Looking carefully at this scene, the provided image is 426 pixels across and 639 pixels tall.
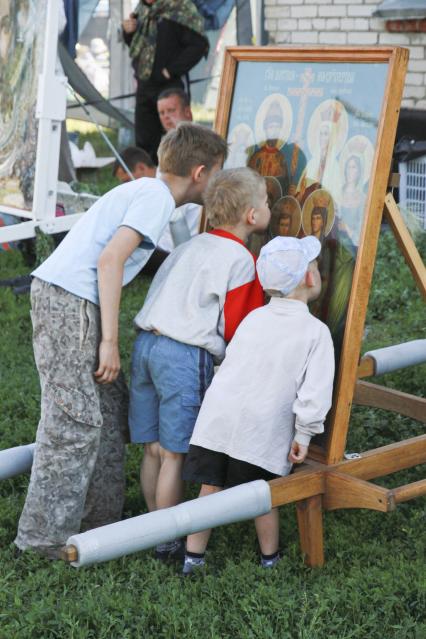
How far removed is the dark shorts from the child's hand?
4.9 inches

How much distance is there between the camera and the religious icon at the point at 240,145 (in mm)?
3986

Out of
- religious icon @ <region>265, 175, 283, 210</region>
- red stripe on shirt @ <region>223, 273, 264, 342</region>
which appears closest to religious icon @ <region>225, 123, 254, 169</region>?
religious icon @ <region>265, 175, 283, 210</region>

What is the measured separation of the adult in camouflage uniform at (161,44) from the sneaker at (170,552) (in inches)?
241

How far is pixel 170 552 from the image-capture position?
3.71 m

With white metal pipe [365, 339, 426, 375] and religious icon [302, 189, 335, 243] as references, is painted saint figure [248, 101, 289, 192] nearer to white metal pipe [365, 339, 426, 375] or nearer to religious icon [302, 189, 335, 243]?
religious icon [302, 189, 335, 243]

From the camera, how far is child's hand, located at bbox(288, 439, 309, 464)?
3.38m

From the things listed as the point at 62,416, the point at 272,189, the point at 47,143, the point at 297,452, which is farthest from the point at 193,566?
the point at 47,143

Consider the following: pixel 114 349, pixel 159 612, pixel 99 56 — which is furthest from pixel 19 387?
pixel 99 56

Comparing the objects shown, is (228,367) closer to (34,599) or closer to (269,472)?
(269,472)

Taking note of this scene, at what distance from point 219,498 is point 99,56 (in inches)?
551

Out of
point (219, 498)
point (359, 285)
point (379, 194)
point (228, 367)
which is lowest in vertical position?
point (219, 498)

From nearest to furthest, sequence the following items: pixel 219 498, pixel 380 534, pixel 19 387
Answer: pixel 219 498, pixel 380 534, pixel 19 387

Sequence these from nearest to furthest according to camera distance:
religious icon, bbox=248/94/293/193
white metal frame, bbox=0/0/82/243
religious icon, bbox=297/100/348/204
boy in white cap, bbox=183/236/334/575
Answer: boy in white cap, bbox=183/236/334/575
religious icon, bbox=297/100/348/204
religious icon, bbox=248/94/293/193
white metal frame, bbox=0/0/82/243

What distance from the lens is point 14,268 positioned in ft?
26.5
